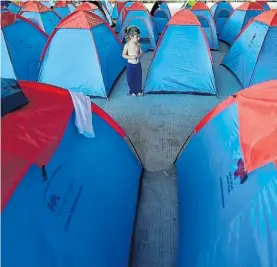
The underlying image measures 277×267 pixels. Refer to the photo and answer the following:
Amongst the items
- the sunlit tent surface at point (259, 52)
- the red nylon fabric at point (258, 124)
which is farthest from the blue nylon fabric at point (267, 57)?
the red nylon fabric at point (258, 124)

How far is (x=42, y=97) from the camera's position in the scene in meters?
1.93

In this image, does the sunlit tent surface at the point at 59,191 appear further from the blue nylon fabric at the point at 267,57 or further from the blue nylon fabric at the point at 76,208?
the blue nylon fabric at the point at 267,57

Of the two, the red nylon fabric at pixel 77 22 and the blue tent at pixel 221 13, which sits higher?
the red nylon fabric at pixel 77 22

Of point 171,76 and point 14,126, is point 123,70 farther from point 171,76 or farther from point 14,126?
point 14,126

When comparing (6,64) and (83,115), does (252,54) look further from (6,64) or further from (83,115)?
(6,64)

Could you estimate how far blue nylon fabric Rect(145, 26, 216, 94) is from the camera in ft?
16.4

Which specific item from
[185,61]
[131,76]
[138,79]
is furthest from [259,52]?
[131,76]

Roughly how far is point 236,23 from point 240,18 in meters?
0.22

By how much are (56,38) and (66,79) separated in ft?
2.25

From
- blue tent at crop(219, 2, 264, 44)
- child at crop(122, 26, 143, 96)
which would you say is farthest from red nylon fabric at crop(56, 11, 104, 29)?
blue tent at crop(219, 2, 264, 44)

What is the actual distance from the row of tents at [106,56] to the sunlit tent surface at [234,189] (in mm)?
2427

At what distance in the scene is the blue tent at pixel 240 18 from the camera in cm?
758

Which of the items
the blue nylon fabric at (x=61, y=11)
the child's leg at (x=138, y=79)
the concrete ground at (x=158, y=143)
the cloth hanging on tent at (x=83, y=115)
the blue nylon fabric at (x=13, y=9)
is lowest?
the concrete ground at (x=158, y=143)

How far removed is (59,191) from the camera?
1.81 meters
